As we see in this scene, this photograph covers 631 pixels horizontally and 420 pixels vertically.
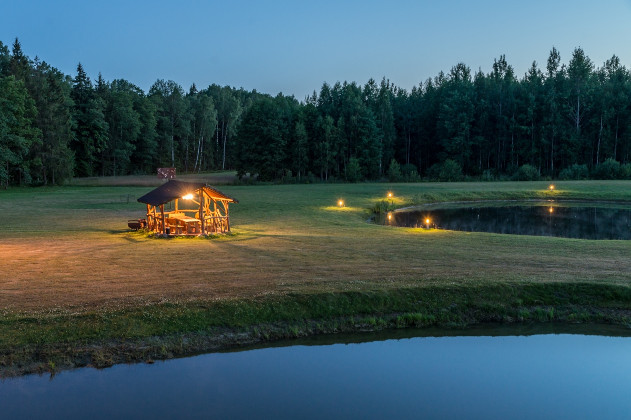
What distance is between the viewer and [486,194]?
2349 inches

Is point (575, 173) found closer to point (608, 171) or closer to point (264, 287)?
point (608, 171)

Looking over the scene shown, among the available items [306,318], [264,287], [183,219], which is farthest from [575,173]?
[306,318]

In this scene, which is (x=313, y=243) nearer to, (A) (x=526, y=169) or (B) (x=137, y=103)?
(A) (x=526, y=169)

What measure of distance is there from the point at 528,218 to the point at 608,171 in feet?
144

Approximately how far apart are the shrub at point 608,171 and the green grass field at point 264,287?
5898cm

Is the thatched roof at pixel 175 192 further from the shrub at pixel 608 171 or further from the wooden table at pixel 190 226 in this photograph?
the shrub at pixel 608 171

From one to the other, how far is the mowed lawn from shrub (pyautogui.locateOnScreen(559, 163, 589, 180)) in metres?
57.7

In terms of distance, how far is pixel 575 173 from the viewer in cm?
8050

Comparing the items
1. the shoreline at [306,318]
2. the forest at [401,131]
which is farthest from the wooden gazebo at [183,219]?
the forest at [401,131]

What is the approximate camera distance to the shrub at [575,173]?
79688mm

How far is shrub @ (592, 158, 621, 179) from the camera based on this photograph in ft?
252

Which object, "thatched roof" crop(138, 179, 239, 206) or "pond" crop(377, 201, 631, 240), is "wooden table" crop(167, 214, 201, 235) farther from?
"pond" crop(377, 201, 631, 240)

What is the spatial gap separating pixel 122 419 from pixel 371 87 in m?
100

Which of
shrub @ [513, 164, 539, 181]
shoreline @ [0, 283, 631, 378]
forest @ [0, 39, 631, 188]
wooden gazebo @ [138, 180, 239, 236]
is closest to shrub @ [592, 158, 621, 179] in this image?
forest @ [0, 39, 631, 188]
